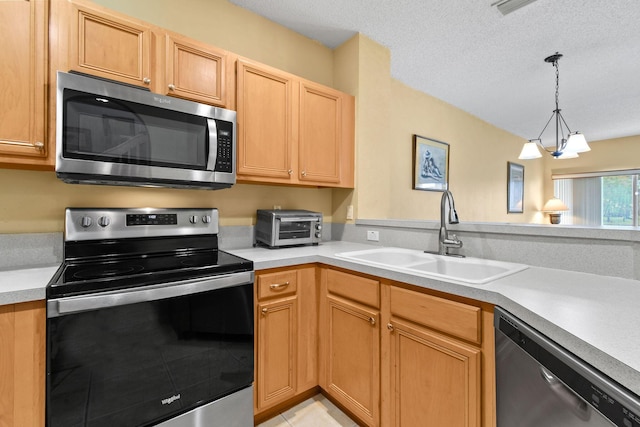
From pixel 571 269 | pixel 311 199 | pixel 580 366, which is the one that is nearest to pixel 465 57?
pixel 311 199

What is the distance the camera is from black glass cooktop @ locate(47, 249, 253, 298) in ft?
3.38

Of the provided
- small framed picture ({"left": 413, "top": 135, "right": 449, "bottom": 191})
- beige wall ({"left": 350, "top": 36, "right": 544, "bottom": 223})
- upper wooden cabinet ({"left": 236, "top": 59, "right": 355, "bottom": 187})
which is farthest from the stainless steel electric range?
small framed picture ({"left": 413, "top": 135, "right": 449, "bottom": 191})

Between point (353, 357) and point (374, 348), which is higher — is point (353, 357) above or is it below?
below

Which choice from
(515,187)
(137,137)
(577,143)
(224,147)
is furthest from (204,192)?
(515,187)

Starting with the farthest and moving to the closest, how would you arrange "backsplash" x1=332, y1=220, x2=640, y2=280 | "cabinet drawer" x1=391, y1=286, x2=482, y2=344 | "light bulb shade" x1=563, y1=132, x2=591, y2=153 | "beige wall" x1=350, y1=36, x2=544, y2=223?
"light bulb shade" x1=563, y1=132, x2=591, y2=153 < "beige wall" x1=350, y1=36, x2=544, y2=223 < "backsplash" x1=332, y1=220, x2=640, y2=280 < "cabinet drawer" x1=391, y1=286, x2=482, y2=344

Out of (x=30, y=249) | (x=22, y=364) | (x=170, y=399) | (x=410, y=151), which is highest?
(x=410, y=151)

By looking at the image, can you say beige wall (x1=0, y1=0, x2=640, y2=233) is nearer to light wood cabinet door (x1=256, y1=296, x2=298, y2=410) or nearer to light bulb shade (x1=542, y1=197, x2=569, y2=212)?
light wood cabinet door (x1=256, y1=296, x2=298, y2=410)

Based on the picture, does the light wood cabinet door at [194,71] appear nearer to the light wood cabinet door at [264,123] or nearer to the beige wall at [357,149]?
the light wood cabinet door at [264,123]

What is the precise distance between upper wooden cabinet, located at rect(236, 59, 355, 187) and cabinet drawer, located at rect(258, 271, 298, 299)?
0.63m

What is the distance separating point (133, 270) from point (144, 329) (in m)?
0.25

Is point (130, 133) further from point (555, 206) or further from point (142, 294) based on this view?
point (555, 206)

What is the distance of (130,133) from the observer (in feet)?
4.48

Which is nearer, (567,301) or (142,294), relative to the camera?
(567,301)

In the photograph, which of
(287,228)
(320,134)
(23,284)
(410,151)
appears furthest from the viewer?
(410,151)
